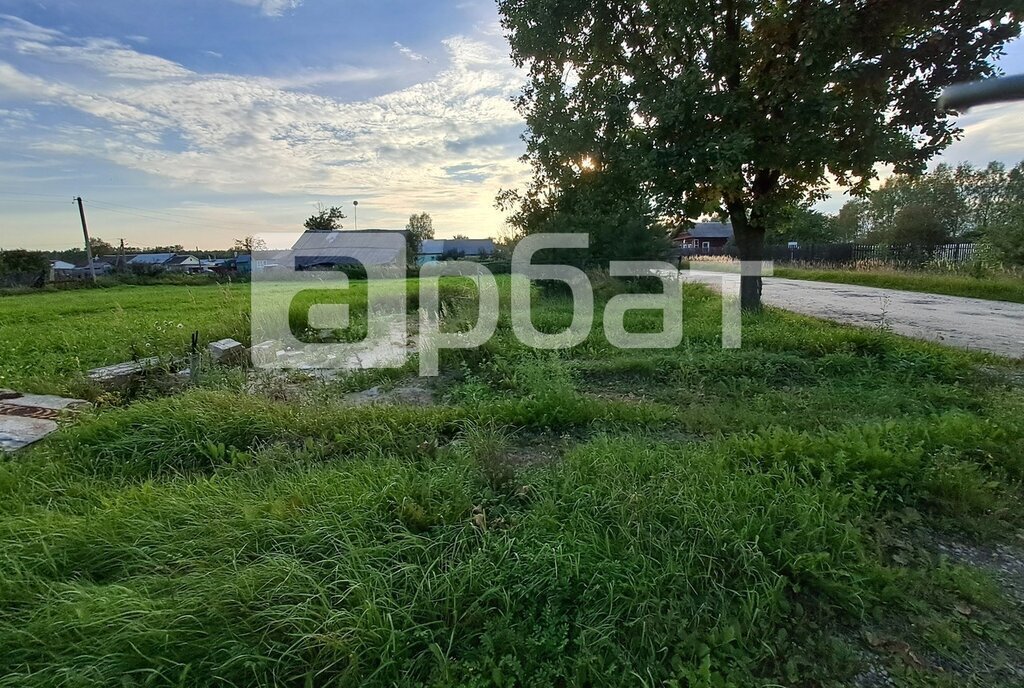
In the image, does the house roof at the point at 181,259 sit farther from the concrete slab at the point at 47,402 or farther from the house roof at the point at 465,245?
the concrete slab at the point at 47,402

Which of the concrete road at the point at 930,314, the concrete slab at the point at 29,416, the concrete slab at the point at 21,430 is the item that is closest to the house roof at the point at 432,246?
the concrete road at the point at 930,314

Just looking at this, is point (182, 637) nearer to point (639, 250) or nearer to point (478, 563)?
point (478, 563)

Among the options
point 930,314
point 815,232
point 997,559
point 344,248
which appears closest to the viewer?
point 997,559

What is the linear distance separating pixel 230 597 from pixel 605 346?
523cm

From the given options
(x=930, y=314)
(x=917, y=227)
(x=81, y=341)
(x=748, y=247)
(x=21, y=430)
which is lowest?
(x=21, y=430)

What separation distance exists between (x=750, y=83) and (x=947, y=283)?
11.5 metres

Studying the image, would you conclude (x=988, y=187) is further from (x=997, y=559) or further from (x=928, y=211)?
(x=997, y=559)

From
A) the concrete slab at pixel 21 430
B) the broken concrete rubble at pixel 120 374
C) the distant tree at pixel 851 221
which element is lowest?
the concrete slab at pixel 21 430

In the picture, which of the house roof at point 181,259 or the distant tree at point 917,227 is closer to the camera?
the distant tree at point 917,227

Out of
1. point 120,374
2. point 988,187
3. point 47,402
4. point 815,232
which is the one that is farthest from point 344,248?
point 988,187

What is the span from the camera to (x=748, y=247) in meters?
8.06

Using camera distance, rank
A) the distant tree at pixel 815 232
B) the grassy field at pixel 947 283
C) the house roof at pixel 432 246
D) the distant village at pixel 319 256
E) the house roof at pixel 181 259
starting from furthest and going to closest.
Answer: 1. the house roof at pixel 181 259
2. the house roof at pixel 432 246
3. the distant tree at pixel 815 232
4. the distant village at pixel 319 256
5. the grassy field at pixel 947 283

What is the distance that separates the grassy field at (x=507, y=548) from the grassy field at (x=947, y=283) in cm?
1153

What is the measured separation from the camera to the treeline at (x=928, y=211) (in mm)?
28672
